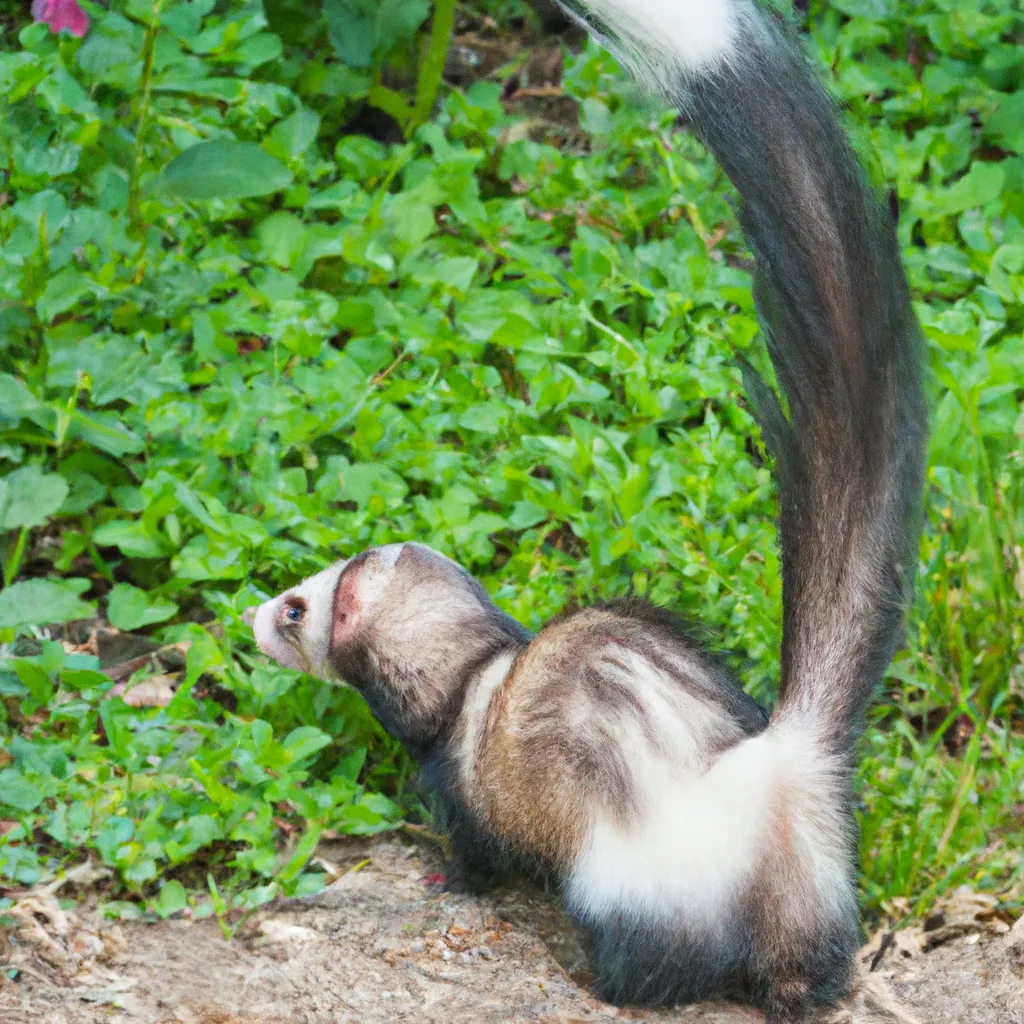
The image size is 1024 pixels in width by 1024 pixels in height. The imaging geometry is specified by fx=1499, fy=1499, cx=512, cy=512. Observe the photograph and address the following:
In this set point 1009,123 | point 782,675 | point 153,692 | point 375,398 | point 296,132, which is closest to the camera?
point 782,675

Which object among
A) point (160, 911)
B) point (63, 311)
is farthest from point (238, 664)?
point (63, 311)

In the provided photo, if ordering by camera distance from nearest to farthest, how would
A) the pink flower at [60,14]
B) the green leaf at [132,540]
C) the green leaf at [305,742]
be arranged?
the green leaf at [305,742], the green leaf at [132,540], the pink flower at [60,14]

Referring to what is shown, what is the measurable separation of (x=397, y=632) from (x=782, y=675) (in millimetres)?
993

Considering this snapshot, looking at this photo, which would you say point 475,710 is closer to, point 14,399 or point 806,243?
point 806,243

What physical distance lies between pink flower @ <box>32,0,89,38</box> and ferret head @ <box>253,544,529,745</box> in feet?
5.98

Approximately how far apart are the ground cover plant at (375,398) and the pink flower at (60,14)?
1.13ft

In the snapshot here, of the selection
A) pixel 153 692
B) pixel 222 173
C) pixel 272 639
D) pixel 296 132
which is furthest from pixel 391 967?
pixel 296 132

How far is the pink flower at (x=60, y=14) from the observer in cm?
420

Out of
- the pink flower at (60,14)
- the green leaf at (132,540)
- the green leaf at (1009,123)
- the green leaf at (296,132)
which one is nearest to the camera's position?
the green leaf at (132,540)

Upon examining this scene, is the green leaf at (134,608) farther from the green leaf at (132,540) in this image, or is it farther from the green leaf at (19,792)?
the green leaf at (19,792)

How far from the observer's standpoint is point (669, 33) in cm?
256

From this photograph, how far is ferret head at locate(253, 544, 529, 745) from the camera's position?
339 centimetres

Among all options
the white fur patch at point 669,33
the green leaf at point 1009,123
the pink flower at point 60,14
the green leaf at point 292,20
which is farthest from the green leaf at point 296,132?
the white fur patch at point 669,33

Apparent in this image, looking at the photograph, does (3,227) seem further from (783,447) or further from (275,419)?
(783,447)
